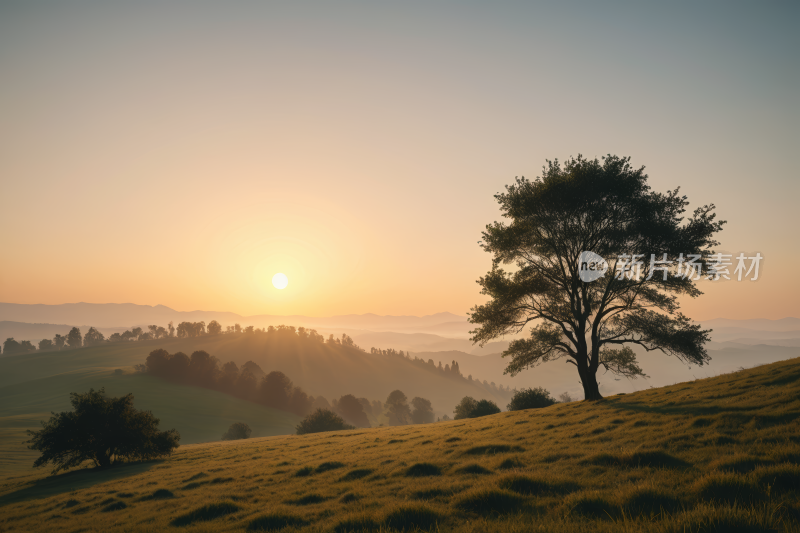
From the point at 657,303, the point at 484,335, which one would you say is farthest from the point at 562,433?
the point at 657,303

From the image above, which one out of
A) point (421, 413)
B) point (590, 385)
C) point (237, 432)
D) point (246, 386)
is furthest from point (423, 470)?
point (421, 413)

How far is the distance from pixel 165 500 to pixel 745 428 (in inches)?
869

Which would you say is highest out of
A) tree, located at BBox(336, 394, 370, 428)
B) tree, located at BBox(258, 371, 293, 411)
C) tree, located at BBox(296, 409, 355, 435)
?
tree, located at BBox(296, 409, 355, 435)

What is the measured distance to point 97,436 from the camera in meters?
34.5

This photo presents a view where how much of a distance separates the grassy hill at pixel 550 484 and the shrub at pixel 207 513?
36 mm

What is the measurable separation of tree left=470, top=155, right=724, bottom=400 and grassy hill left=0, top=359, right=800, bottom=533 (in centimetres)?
564

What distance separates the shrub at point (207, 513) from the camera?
10.4 metres

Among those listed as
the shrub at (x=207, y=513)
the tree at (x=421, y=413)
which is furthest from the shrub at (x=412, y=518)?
the tree at (x=421, y=413)

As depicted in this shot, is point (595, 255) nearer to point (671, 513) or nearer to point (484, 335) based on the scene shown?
point (484, 335)

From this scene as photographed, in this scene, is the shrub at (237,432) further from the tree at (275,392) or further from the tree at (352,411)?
the tree at (352,411)

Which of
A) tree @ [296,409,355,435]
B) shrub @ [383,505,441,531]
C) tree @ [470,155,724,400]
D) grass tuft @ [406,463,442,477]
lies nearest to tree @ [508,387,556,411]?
tree @ [470,155,724,400]

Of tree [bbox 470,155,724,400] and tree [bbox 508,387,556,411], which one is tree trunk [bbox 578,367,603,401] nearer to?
tree [bbox 470,155,724,400]

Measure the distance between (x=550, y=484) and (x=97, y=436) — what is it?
44120mm

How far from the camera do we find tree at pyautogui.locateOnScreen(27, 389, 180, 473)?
33469 mm
